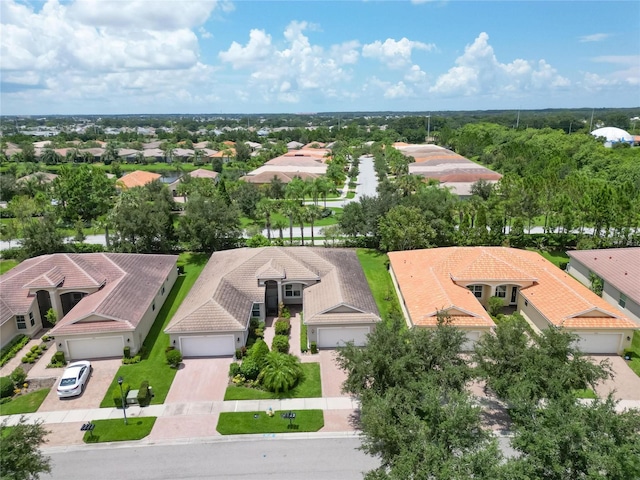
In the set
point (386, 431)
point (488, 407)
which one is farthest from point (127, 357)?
point (488, 407)

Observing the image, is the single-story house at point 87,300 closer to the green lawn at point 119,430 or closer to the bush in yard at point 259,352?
the green lawn at point 119,430

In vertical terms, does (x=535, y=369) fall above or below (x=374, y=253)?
above

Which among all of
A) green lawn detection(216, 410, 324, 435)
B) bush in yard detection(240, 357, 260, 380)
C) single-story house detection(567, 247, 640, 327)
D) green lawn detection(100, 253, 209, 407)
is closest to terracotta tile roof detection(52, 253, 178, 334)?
green lawn detection(100, 253, 209, 407)

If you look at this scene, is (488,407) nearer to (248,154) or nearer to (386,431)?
(386,431)

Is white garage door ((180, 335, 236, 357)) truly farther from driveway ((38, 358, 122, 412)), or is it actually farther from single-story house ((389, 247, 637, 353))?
single-story house ((389, 247, 637, 353))

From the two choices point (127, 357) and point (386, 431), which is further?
point (127, 357)

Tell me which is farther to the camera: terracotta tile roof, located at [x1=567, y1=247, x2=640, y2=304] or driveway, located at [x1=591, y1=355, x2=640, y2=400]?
terracotta tile roof, located at [x1=567, y1=247, x2=640, y2=304]
